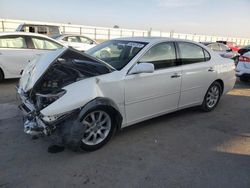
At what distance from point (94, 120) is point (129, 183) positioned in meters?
1.03

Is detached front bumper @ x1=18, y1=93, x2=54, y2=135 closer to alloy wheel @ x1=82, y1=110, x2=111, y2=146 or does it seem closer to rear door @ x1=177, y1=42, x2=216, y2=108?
alloy wheel @ x1=82, y1=110, x2=111, y2=146

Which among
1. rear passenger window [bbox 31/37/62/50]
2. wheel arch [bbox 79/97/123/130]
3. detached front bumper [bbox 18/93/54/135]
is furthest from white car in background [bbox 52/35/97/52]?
detached front bumper [bbox 18/93/54/135]

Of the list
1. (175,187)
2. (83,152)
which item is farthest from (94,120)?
(175,187)

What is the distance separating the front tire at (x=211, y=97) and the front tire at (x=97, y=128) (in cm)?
254

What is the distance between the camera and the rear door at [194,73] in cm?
467

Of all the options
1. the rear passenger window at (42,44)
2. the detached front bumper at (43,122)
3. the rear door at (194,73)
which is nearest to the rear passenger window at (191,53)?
the rear door at (194,73)

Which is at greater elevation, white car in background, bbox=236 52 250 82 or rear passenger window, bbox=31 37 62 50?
rear passenger window, bbox=31 37 62 50

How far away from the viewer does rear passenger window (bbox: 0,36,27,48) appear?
7188 mm

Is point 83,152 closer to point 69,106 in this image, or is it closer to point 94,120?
point 94,120

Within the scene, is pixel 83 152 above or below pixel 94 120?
below

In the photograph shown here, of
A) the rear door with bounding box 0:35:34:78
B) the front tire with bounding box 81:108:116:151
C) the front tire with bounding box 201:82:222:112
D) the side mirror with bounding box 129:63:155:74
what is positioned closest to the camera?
the front tire with bounding box 81:108:116:151

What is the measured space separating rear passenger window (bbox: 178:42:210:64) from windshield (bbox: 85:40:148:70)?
0.91 metres

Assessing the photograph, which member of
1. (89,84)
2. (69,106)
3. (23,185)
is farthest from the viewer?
(89,84)

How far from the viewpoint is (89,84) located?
3.33 m
